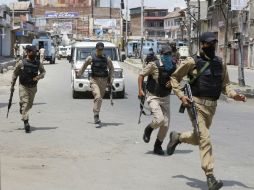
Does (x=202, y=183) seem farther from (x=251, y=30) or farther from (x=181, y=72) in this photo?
(x=251, y=30)

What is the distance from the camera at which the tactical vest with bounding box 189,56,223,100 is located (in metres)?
6.82

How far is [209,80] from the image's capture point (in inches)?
270

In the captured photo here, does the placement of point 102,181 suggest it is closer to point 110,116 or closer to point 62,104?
Answer: point 110,116

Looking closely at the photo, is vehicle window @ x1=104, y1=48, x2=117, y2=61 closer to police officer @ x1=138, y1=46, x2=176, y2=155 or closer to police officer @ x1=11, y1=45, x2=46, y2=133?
police officer @ x1=11, y1=45, x2=46, y2=133

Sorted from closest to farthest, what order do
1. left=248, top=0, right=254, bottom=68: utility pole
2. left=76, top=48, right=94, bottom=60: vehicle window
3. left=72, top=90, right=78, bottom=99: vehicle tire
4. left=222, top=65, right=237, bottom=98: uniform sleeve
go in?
left=222, top=65, right=237, bottom=98: uniform sleeve → left=72, top=90, right=78, bottom=99: vehicle tire → left=76, top=48, right=94, bottom=60: vehicle window → left=248, top=0, right=254, bottom=68: utility pole

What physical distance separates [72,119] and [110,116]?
116cm

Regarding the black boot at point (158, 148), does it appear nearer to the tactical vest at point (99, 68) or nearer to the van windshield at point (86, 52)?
the tactical vest at point (99, 68)

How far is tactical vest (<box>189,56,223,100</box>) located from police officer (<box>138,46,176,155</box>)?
2009mm

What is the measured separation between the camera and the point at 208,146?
677cm

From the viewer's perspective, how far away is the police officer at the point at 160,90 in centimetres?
898

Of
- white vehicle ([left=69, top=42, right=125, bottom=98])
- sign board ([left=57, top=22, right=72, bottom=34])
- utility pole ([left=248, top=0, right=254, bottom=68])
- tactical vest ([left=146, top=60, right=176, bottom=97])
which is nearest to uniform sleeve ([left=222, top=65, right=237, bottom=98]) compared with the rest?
tactical vest ([left=146, top=60, right=176, bottom=97])

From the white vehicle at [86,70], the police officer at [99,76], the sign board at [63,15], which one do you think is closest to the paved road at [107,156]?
the police officer at [99,76]

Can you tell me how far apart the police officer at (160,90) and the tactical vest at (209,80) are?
2009 millimetres

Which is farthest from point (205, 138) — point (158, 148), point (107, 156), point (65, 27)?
point (65, 27)
